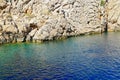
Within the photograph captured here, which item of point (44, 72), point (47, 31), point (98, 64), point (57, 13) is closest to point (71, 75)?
point (44, 72)

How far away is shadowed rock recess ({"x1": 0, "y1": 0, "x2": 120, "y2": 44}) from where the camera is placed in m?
106

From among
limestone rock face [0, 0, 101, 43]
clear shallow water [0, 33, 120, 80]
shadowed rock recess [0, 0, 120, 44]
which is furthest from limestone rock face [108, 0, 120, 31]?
clear shallow water [0, 33, 120, 80]

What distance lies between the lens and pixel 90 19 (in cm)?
13100

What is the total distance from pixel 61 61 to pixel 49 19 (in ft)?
139

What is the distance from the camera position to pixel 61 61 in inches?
2817

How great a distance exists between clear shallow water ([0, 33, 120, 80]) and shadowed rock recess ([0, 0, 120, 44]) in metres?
6.57

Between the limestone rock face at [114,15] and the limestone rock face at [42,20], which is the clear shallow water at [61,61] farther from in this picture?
the limestone rock face at [114,15]

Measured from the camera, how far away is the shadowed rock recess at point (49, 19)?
105875mm

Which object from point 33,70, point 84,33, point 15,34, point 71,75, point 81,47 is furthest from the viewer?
point 84,33

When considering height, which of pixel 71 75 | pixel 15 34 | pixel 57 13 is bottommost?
pixel 71 75

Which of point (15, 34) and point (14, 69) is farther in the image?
point (15, 34)

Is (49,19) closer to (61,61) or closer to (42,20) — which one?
(42,20)

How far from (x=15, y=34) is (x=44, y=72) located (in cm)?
4717

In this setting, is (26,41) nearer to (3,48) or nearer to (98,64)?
(3,48)
